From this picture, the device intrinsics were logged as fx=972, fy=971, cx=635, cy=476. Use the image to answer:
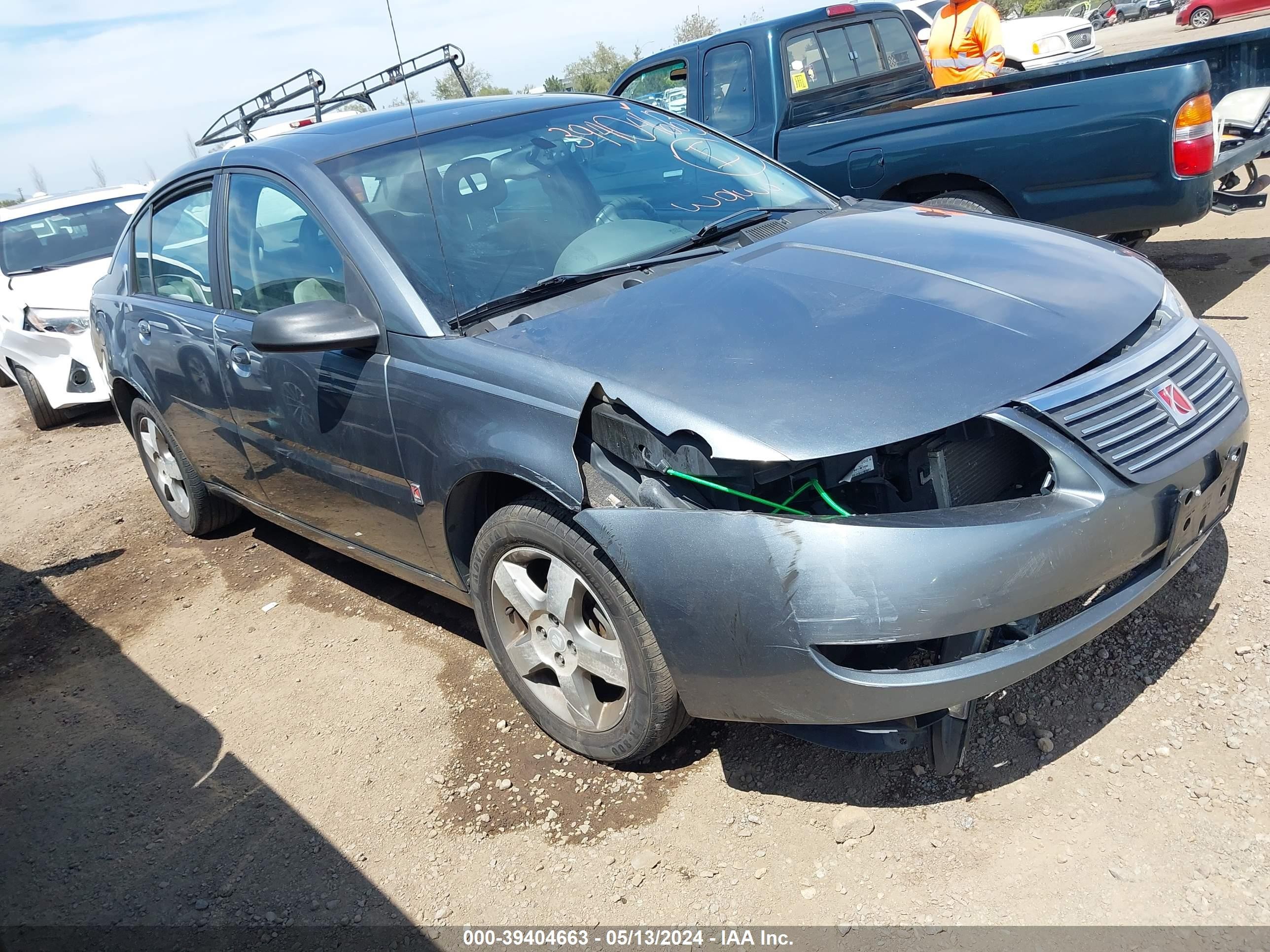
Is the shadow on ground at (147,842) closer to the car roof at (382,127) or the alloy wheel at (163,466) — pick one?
the alloy wheel at (163,466)

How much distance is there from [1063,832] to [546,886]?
1.26 meters

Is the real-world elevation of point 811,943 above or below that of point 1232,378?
below

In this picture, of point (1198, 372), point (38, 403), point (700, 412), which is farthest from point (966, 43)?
point (38, 403)

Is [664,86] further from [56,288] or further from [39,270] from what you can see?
[39,270]

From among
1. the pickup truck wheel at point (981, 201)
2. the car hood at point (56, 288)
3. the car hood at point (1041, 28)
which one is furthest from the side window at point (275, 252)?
the car hood at point (1041, 28)

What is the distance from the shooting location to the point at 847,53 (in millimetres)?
6512

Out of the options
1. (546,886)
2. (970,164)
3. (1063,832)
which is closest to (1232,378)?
(1063,832)

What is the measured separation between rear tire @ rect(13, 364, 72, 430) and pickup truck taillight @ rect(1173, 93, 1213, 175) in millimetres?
7792

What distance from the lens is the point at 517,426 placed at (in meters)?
2.53

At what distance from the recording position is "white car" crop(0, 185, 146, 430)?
24.0 feet

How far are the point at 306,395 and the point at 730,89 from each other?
4.28m

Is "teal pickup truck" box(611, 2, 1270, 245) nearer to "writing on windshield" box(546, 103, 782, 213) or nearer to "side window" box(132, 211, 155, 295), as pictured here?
"writing on windshield" box(546, 103, 782, 213)

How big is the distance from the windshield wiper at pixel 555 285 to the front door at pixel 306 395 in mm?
305

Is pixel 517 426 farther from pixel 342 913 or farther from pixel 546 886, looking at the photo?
pixel 342 913
